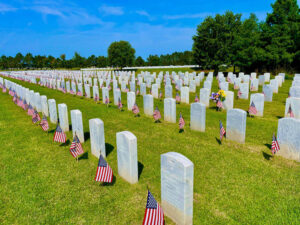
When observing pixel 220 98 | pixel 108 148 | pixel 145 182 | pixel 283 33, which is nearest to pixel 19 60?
pixel 283 33

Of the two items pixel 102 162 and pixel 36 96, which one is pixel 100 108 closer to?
pixel 36 96

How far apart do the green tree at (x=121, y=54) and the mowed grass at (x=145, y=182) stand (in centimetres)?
5594

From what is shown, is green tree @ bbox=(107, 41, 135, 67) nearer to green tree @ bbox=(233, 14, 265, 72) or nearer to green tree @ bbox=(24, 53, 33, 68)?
green tree @ bbox=(233, 14, 265, 72)

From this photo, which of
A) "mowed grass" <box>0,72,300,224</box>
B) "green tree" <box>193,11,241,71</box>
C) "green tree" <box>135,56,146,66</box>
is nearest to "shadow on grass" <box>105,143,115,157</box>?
"mowed grass" <box>0,72,300,224</box>

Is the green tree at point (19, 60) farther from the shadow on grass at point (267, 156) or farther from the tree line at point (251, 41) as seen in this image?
the shadow on grass at point (267, 156)

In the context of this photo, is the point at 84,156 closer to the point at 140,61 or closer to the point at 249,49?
the point at 249,49

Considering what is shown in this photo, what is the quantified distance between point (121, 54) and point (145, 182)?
6015cm

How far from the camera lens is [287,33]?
27.2 m

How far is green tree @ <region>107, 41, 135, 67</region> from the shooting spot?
6288 centimetres

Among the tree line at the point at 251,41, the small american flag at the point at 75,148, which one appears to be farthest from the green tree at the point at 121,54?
the small american flag at the point at 75,148

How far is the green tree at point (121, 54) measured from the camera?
62875 millimetres

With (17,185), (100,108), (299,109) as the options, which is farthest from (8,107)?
(299,109)

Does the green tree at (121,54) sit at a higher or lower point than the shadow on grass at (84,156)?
higher

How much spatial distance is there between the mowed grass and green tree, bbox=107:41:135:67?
5594 centimetres
